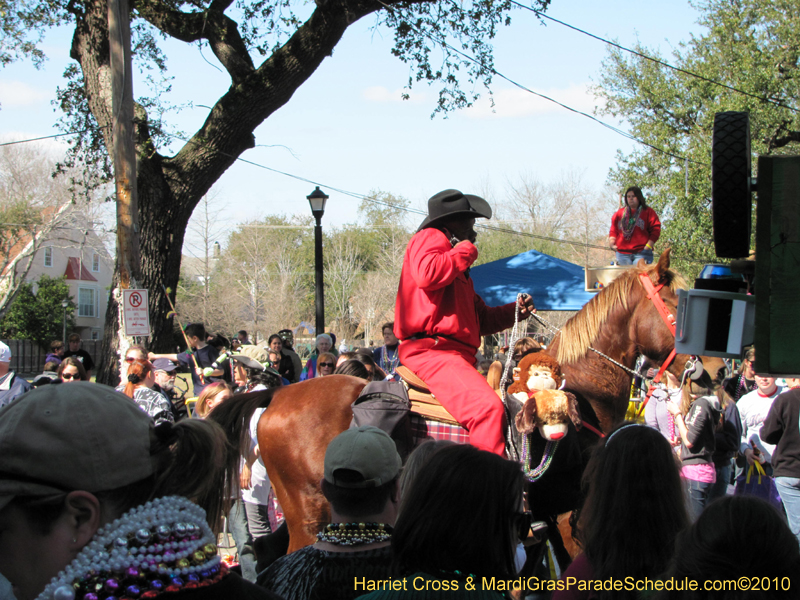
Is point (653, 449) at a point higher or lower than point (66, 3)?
lower

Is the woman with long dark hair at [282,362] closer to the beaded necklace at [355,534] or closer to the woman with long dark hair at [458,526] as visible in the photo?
the beaded necklace at [355,534]

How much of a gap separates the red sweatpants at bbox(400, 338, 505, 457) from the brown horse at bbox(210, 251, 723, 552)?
2.03 ft

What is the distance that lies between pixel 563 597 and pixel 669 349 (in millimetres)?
2857

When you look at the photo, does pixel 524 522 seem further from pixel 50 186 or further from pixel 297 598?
pixel 50 186

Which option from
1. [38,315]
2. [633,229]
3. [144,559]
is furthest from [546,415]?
[38,315]

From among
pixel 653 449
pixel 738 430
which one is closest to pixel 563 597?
pixel 653 449

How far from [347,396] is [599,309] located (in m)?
1.98

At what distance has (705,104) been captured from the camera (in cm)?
2075

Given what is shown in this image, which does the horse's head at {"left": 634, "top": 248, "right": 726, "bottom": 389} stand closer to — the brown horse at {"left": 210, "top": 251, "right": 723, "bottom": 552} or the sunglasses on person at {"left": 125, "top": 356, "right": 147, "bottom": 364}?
the brown horse at {"left": 210, "top": 251, "right": 723, "bottom": 552}

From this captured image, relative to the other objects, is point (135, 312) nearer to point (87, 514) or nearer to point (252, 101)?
point (252, 101)

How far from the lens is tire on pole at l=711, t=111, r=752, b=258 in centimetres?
222

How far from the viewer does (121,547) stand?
124 cm

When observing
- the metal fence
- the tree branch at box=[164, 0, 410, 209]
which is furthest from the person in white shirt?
the metal fence

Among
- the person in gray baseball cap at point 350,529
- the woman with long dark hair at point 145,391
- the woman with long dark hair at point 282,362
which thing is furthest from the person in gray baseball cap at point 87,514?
the woman with long dark hair at point 282,362
